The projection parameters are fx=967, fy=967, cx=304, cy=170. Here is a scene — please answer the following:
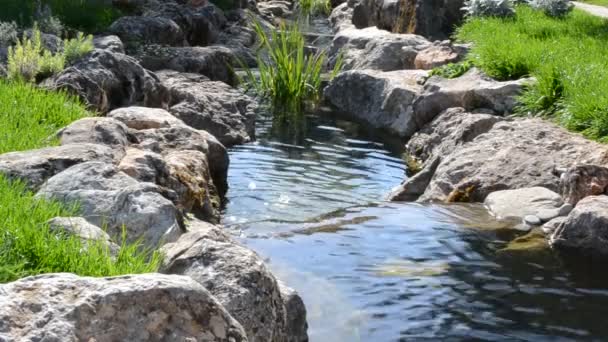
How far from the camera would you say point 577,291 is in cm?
715

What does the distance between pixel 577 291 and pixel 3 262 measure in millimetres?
4331

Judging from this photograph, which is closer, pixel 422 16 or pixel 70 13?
pixel 70 13

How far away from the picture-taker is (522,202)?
30.3 feet

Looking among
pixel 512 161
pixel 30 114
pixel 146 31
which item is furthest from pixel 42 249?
pixel 146 31

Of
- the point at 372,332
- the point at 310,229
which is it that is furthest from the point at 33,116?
the point at 372,332

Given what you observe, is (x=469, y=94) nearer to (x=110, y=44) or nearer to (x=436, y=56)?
(x=436, y=56)

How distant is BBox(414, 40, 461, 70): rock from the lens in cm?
1545

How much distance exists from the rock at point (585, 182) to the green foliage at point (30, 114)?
15.4 feet

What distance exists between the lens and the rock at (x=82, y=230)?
5.04 m

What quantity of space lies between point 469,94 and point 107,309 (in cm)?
994

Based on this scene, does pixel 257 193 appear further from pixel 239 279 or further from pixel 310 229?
pixel 239 279

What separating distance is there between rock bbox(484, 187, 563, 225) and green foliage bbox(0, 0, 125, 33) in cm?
992

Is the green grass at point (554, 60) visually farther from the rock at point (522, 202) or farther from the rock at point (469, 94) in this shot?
the rock at point (522, 202)

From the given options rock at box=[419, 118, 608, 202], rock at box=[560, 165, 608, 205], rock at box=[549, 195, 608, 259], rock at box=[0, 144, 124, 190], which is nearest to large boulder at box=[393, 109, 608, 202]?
rock at box=[419, 118, 608, 202]
